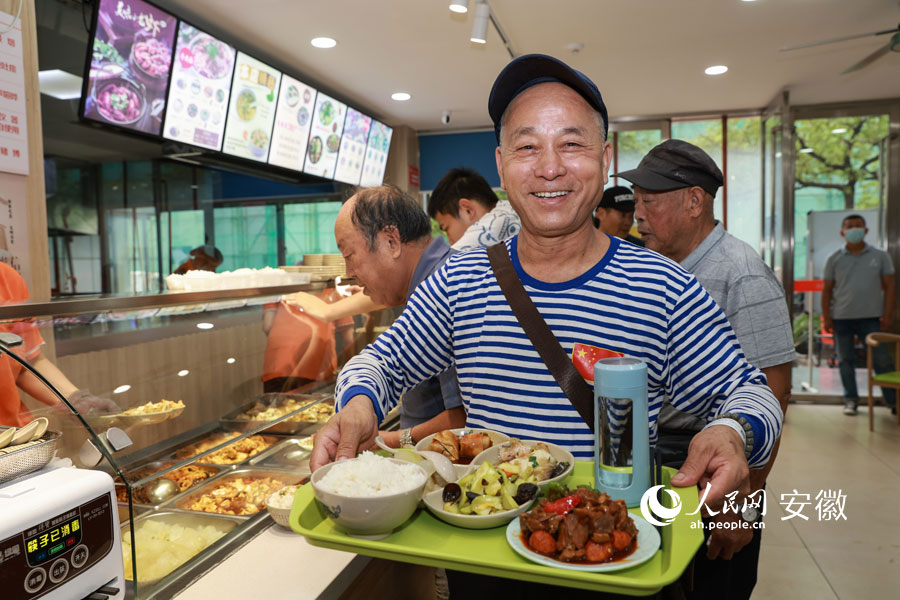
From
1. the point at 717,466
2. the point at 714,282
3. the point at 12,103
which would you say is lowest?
the point at 717,466

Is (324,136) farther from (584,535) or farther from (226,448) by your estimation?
(584,535)

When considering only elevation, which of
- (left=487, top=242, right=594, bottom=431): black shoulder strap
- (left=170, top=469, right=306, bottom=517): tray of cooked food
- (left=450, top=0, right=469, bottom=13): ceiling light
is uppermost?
(left=450, top=0, right=469, bottom=13): ceiling light

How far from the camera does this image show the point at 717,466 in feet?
3.29

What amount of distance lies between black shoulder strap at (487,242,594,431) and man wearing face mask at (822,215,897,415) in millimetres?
7250

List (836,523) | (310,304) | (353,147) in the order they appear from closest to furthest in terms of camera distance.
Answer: (310,304)
(836,523)
(353,147)

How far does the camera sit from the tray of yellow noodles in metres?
1.76

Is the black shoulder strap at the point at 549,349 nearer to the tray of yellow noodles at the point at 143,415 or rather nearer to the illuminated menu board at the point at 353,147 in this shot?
the tray of yellow noodles at the point at 143,415

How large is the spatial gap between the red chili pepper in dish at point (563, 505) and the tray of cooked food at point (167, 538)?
92cm

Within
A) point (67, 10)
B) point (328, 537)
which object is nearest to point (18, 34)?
point (67, 10)

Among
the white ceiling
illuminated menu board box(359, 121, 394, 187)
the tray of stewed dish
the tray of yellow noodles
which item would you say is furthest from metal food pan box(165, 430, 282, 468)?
illuminated menu board box(359, 121, 394, 187)

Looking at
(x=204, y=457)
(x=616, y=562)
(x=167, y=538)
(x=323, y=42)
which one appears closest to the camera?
(x=616, y=562)

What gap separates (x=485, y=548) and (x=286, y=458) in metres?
1.64

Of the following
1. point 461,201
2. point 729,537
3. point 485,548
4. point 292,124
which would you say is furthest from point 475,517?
point 292,124

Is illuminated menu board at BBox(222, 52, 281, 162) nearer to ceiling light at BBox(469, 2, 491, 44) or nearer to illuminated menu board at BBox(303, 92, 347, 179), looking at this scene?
illuminated menu board at BBox(303, 92, 347, 179)
